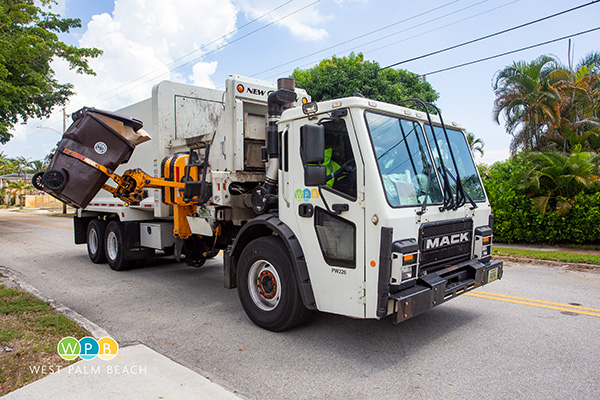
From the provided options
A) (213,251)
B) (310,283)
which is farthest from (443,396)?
(213,251)

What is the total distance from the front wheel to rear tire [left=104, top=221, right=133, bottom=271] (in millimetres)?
4074

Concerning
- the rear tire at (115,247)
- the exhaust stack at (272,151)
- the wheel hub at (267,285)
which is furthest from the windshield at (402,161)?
the rear tire at (115,247)

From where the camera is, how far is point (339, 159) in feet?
13.9

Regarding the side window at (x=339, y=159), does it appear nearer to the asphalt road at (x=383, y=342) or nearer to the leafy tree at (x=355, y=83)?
the asphalt road at (x=383, y=342)

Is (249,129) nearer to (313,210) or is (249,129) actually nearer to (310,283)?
(313,210)

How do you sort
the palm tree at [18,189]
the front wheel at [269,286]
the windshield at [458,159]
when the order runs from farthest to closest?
the palm tree at [18,189], the windshield at [458,159], the front wheel at [269,286]

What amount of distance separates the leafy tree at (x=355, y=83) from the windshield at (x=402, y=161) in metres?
14.7

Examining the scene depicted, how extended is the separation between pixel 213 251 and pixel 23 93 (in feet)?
45.4

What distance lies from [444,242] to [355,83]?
16.5 m

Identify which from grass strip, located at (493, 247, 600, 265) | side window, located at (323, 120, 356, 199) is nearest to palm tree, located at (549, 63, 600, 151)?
grass strip, located at (493, 247, 600, 265)

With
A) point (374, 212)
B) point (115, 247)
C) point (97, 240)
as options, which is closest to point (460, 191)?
point (374, 212)

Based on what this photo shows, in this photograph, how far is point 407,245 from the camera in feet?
12.6

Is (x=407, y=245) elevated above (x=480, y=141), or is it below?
below

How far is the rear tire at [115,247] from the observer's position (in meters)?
8.30
